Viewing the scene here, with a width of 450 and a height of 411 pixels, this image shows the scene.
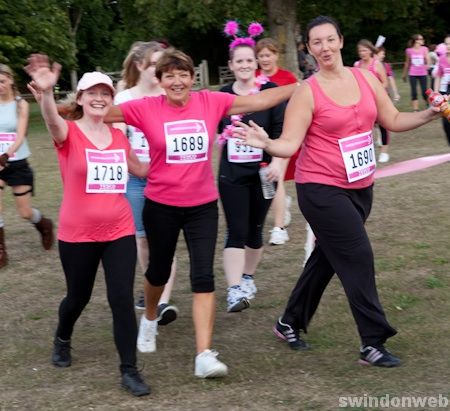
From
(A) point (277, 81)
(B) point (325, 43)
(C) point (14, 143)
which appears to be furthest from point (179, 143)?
(C) point (14, 143)

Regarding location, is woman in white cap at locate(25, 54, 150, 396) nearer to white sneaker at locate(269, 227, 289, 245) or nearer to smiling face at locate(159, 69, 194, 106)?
smiling face at locate(159, 69, 194, 106)

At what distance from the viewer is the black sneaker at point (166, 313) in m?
5.67

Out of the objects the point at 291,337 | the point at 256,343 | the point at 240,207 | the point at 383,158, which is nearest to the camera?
the point at 291,337

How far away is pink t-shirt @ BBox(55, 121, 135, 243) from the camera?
4.50 meters

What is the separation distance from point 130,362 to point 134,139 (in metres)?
1.89

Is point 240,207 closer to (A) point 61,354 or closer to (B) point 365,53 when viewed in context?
(A) point 61,354

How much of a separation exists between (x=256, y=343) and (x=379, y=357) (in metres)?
0.92

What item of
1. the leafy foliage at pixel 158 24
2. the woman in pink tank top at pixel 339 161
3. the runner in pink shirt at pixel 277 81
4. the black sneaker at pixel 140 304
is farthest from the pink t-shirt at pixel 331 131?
the leafy foliage at pixel 158 24

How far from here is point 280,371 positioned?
4.73 meters

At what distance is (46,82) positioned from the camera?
4.21 metres

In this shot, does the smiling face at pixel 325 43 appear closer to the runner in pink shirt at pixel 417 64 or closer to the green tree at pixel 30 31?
the runner in pink shirt at pixel 417 64

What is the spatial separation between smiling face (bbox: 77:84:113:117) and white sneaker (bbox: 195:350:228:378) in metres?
1.49

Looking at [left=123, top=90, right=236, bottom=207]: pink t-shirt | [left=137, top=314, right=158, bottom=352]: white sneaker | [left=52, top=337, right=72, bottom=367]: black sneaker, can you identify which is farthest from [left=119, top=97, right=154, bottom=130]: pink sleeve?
[left=52, top=337, right=72, bottom=367]: black sneaker

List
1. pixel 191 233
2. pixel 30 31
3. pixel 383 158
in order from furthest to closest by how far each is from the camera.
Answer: pixel 30 31 → pixel 383 158 → pixel 191 233
